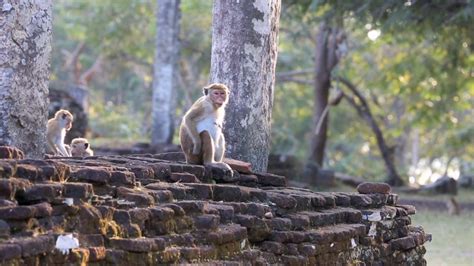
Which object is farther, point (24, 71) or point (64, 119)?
point (64, 119)

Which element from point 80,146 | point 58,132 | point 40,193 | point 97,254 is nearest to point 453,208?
point 80,146

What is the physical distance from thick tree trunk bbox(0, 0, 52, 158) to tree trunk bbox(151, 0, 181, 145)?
14.9 m

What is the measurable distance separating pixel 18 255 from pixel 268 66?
18.8 feet

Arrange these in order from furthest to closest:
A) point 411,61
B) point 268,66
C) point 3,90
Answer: point 411,61 < point 268,66 < point 3,90

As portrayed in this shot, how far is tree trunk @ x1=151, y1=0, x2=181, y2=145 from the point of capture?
2323 cm

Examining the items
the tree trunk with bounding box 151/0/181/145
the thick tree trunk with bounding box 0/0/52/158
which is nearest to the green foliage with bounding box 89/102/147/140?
the tree trunk with bounding box 151/0/181/145

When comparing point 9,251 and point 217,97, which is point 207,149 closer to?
point 217,97

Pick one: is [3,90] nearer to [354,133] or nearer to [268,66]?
[268,66]

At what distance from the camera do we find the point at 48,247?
5.34 metres

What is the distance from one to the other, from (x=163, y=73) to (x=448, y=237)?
8815 millimetres

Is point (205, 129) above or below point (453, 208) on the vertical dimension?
above

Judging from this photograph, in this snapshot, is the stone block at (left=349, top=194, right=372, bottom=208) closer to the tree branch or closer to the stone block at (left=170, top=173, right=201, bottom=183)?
the stone block at (left=170, top=173, right=201, bottom=183)

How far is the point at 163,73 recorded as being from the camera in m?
23.3

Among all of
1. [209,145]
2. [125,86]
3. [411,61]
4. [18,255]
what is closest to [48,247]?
[18,255]
